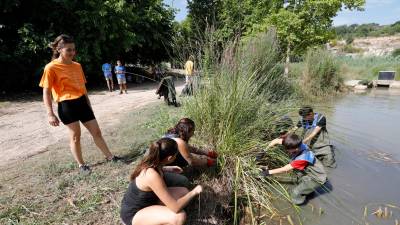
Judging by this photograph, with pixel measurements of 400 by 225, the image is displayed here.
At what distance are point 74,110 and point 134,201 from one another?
161 centimetres

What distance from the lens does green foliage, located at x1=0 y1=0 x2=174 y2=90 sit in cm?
1070

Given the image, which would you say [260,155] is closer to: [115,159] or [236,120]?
[236,120]

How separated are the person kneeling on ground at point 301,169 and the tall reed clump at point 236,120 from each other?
24cm

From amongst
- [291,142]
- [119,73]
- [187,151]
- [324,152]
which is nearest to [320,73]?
[119,73]

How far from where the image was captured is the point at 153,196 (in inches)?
110

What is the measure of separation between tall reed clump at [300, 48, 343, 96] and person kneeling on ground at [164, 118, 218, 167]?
8010 millimetres

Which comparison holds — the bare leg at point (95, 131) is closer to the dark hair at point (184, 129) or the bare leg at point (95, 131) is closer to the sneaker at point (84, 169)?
the sneaker at point (84, 169)

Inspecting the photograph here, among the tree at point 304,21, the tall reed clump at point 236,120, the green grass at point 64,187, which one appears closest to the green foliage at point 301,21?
the tree at point 304,21

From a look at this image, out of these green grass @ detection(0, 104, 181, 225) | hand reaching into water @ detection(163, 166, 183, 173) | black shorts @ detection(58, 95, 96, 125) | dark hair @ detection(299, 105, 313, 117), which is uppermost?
black shorts @ detection(58, 95, 96, 125)

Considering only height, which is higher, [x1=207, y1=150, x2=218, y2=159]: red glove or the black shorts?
the black shorts

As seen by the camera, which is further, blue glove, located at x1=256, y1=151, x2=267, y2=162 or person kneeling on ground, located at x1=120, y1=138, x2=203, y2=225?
blue glove, located at x1=256, y1=151, x2=267, y2=162

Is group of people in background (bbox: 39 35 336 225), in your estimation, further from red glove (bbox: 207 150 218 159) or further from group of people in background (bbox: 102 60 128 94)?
group of people in background (bbox: 102 60 128 94)

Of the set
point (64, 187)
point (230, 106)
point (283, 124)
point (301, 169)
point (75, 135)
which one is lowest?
point (301, 169)

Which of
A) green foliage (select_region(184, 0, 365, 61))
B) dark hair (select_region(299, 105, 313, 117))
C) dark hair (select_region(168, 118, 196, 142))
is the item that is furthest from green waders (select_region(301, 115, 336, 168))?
green foliage (select_region(184, 0, 365, 61))
